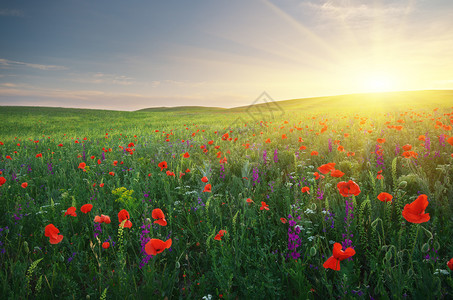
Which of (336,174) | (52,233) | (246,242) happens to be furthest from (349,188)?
(52,233)

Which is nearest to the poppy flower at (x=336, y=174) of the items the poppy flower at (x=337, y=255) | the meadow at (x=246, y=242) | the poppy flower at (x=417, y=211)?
the meadow at (x=246, y=242)

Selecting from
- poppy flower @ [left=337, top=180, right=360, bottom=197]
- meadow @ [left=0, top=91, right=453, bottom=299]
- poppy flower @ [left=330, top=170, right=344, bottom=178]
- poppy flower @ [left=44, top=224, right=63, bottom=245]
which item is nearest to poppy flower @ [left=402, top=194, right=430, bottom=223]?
meadow @ [left=0, top=91, right=453, bottom=299]

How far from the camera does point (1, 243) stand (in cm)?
223

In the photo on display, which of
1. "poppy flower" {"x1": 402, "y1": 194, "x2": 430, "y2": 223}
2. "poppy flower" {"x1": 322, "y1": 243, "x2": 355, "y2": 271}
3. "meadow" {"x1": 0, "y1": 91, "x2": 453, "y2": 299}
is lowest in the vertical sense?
"meadow" {"x1": 0, "y1": 91, "x2": 453, "y2": 299}

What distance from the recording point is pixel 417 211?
1.35 m

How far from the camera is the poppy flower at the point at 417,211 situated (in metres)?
1.31

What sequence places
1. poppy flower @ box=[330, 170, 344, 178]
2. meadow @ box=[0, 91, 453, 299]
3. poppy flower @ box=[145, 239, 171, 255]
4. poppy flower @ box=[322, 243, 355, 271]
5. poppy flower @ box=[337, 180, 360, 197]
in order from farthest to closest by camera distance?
poppy flower @ box=[330, 170, 344, 178] < poppy flower @ box=[337, 180, 360, 197] < meadow @ box=[0, 91, 453, 299] < poppy flower @ box=[145, 239, 171, 255] < poppy flower @ box=[322, 243, 355, 271]

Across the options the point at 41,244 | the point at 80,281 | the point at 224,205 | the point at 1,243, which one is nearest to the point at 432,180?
the point at 224,205

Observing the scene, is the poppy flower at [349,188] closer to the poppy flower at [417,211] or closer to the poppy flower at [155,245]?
the poppy flower at [417,211]

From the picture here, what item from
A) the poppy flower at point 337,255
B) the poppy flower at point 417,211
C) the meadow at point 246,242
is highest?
the poppy flower at point 417,211

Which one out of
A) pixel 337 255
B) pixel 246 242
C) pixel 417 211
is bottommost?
pixel 246 242

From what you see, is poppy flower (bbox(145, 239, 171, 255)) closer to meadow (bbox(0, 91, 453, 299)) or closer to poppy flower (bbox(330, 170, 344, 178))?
meadow (bbox(0, 91, 453, 299))

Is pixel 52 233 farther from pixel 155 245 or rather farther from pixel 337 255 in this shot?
pixel 337 255

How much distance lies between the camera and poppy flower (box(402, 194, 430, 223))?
1.31 m
